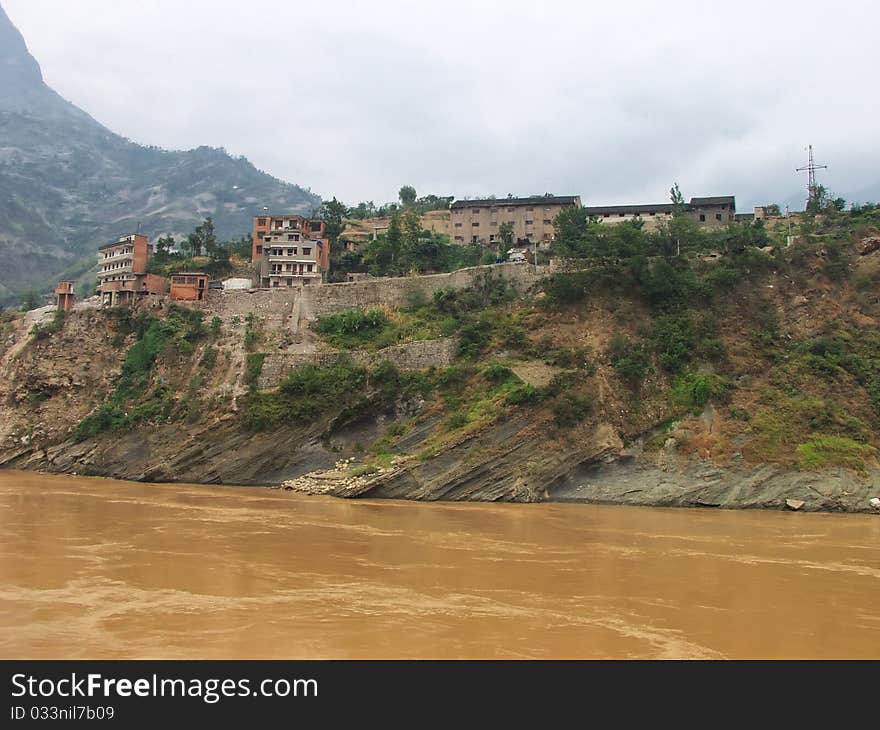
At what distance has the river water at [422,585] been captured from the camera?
35.4 ft

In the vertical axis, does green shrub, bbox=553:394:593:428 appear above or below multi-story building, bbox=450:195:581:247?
below

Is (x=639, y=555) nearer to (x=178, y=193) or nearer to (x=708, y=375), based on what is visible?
(x=708, y=375)

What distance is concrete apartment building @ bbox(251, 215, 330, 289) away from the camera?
50.5 metres

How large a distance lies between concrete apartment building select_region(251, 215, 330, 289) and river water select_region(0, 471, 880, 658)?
26506 millimetres

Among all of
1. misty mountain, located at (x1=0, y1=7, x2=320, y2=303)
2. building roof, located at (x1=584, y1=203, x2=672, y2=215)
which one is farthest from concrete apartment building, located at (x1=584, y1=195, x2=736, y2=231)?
misty mountain, located at (x1=0, y1=7, x2=320, y2=303)

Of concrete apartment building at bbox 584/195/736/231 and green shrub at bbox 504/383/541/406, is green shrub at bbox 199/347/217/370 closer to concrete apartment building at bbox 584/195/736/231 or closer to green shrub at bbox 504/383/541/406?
green shrub at bbox 504/383/541/406

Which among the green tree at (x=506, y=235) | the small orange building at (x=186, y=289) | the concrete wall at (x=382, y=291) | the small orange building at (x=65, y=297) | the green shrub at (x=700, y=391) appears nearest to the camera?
the green shrub at (x=700, y=391)

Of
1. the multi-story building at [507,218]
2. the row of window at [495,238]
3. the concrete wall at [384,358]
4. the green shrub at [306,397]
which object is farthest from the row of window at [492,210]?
the green shrub at [306,397]

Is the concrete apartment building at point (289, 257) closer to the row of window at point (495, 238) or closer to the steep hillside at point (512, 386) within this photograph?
the steep hillside at point (512, 386)

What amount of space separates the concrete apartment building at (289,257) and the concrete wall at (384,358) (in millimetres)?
11515

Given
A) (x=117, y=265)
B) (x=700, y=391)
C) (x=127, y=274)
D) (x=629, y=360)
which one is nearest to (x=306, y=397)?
(x=629, y=360)

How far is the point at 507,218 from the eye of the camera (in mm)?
56531

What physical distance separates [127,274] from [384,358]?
22054 millimetres

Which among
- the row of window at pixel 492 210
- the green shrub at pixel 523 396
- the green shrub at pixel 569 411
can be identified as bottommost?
the green shrub at pixel 569 411
